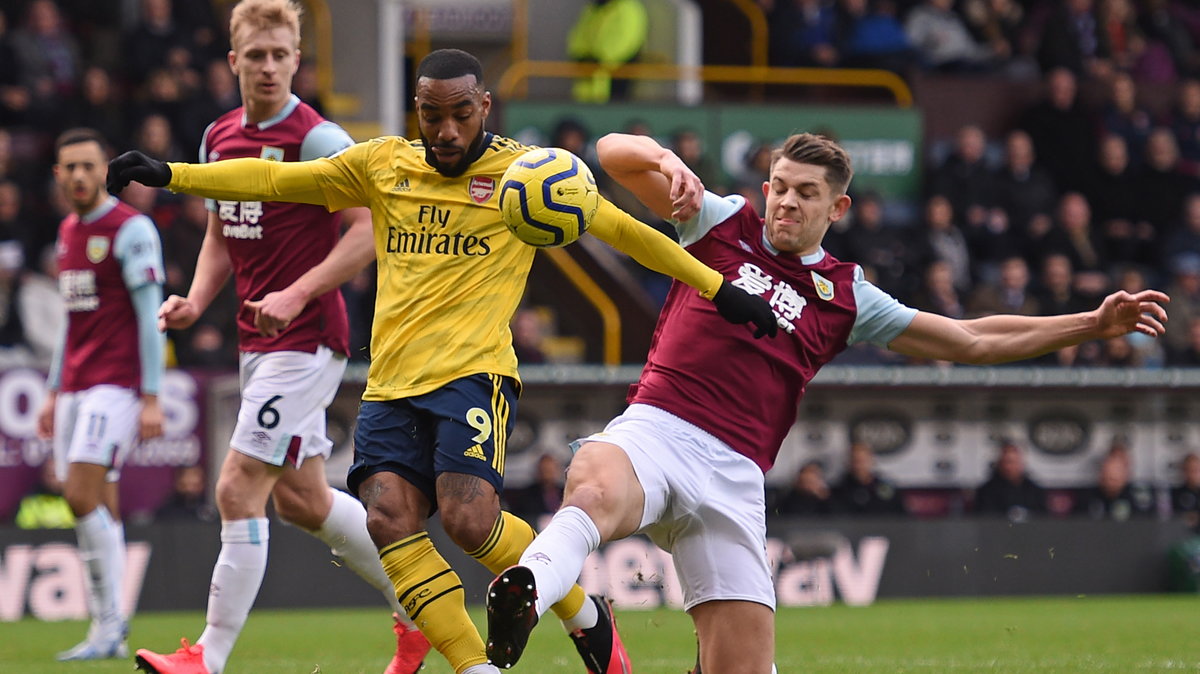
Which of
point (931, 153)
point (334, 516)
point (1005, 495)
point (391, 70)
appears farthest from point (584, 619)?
point (931, 153)

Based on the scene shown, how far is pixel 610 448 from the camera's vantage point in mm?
5785

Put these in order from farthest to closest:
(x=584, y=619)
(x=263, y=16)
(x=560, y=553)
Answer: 1. (x=263, y=16)
2. (x=584, y=619)
3. (x=560, y=553)

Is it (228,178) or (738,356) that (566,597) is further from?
(228,178)

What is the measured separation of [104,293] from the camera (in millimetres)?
8977

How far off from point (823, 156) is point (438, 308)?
1463mm

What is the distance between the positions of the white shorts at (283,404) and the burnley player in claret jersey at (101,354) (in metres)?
1.71

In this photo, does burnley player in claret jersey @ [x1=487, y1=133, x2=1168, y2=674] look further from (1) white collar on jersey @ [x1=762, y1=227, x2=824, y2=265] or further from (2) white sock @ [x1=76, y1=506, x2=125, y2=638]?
(2) white sock @ [x1=76, y1=506, x2=125, y2=638]

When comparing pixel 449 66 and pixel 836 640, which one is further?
pixel 836 640

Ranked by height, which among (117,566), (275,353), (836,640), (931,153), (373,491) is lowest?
(836,640)

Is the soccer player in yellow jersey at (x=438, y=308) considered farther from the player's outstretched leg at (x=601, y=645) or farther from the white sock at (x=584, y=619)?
the player's outstretched leg at (x=601, y=645)

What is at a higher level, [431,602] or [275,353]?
[275,353]

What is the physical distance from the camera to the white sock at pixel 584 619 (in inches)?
251

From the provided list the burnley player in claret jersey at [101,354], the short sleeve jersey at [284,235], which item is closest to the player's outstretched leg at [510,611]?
the short sleeve jersey at [284,235]

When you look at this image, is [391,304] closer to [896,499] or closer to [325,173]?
[325,173]
